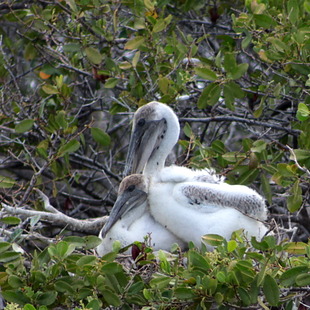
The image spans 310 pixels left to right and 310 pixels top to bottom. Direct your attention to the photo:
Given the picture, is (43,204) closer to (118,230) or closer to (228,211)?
(118,230)

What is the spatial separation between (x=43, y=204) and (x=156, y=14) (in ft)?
5.42

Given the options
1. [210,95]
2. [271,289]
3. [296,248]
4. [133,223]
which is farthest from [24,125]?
[271,289]

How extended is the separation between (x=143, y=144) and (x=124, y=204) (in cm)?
57

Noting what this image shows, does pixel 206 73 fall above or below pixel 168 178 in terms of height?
above

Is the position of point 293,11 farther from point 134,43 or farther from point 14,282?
point 14,282

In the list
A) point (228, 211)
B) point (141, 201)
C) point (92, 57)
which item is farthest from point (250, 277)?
point (92, 57)

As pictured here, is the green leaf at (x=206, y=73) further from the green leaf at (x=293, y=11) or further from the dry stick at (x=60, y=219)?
the dry stick at (x=60, y=219)

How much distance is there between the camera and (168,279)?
4.52 m

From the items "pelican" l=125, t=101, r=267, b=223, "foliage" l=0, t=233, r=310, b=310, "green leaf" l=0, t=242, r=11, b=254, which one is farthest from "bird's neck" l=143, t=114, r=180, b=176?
"green leaf" l=0, t=242, r=11, b=254

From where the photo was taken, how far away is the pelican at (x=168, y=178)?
18.5 feet

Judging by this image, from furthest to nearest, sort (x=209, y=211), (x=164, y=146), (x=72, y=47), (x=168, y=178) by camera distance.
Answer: (x=72, y=47) < (x=164, y=146) < (x=168, y=178) < (x=209, y=211)

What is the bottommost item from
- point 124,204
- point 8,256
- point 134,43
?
point 124,204

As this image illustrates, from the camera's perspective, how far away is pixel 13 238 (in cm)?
501

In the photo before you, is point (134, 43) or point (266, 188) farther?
point (134, 43)
